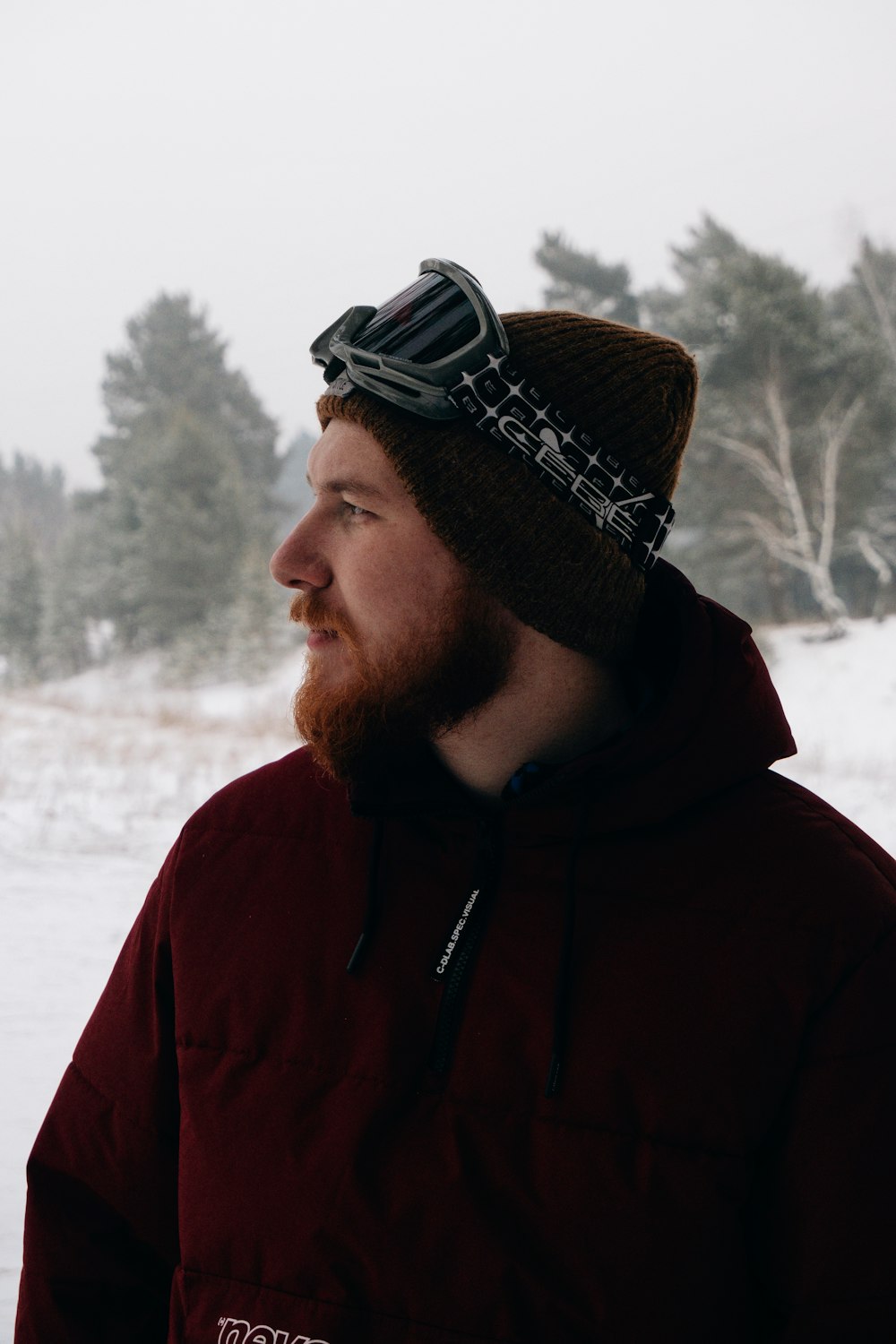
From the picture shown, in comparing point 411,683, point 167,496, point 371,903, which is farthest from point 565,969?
point 167,496

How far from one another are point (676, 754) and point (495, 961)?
0.81 feet

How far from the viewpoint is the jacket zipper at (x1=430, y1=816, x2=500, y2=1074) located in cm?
81

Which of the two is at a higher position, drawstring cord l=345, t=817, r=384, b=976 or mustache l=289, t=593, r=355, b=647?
mustache l=289, t=593, r=355, b=647

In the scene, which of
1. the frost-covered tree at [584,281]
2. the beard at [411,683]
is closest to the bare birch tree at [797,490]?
the frost-covered tree at [584,281]

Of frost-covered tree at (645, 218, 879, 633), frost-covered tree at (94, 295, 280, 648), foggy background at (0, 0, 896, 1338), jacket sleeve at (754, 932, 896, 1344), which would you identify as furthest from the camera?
frost-covered tree at (94, 295, 280, 648)

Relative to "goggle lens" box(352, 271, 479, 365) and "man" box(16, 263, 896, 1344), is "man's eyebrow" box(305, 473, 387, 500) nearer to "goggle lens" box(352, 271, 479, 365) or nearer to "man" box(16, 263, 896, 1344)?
"man" box(16, 263, 896, 1344)

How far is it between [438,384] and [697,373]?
35 cm

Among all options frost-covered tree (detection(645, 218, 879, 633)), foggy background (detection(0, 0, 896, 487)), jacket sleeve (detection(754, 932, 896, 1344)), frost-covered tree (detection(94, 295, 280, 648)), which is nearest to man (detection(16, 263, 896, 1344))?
jacket sleeve (detection(754, 932, 896, 1344))

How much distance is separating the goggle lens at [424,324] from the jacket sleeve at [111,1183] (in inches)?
25.1

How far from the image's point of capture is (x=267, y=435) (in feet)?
48.4

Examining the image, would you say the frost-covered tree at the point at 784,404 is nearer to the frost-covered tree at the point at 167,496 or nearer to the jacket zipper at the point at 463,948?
the frost-covered tree at the point at 167,496

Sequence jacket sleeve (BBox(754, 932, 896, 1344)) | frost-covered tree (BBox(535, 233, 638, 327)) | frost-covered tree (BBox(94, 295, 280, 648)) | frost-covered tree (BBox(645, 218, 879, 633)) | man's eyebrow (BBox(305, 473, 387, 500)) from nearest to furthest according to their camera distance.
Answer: jacket sleeve (BBox(754, 932, 896, 1344)) < man's eyebrow (BBox(305, 473, 387, 500)) < frost-covered tree (BBox(645, 218, 879, 633)) < frost-covered tree (BBox(535, 233, 638, 327)) < frost-covered tree (BBox(94, 295, 280, 648))

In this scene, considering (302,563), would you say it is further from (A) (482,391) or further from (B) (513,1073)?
(B) (513,1073)

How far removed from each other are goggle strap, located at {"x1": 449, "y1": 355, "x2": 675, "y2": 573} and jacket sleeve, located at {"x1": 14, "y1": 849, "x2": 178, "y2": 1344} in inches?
23.8
